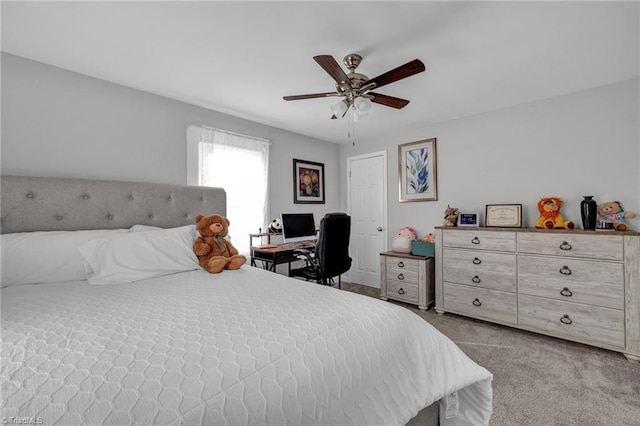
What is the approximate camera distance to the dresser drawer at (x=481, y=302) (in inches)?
105

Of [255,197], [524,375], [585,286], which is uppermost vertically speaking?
[255,197]

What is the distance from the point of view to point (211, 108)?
2.92 metres

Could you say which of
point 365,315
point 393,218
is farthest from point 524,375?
point 393,218

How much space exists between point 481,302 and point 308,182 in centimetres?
269

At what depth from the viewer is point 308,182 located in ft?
13.4

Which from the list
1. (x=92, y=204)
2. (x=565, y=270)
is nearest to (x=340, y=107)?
(x=92, y=204)

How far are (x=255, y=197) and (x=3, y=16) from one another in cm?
228

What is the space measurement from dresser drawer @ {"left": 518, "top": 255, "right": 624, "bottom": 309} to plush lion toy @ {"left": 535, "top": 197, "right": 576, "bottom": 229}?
0.39 metres

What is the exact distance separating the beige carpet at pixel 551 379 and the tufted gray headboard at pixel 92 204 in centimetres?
284

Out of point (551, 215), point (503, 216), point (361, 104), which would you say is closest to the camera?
point (361, 104)

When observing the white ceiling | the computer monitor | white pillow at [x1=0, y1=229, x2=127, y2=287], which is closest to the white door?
the computer monitor

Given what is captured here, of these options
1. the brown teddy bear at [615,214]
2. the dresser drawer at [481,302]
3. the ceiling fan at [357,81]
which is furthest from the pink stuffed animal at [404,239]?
the ceiling fan at [357,81]

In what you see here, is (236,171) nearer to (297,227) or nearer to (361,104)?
(297,227)

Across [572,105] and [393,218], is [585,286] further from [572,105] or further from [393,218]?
[393,218]
